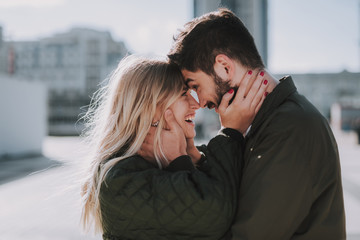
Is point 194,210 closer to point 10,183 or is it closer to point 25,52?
point 10,183

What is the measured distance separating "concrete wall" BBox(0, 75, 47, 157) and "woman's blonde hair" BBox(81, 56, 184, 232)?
48.0ft

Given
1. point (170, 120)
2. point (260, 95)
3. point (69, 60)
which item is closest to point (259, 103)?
point (260, 95)

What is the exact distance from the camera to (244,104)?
1.84m

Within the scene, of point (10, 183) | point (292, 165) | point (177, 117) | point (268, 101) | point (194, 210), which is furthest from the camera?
point (10, 183)

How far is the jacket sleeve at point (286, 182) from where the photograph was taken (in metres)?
1.46

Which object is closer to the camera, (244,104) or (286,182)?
(286,182)

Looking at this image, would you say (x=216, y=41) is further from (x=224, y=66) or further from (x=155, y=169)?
(x=155, y=169)

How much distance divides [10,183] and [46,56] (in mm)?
79339

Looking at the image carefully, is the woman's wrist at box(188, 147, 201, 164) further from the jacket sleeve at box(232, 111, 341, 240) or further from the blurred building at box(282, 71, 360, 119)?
the blurred building at box(282, 71, 360, 119)

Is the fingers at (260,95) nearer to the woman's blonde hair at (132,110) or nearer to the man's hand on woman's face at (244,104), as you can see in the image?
the man's hand on woman's face at (244,104)

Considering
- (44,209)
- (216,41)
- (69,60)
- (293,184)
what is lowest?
(44,209)

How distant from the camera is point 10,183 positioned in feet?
30.7

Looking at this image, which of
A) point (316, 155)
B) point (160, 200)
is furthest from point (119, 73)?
point (316, 155)

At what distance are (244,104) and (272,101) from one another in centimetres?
16
